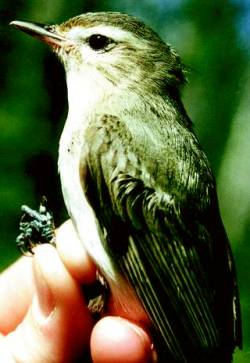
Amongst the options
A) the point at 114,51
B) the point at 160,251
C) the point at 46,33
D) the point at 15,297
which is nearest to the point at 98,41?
the point at 114,51

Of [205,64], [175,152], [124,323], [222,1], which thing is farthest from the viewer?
[222,1]

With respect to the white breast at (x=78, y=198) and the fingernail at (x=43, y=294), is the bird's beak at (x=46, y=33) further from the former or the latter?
the fingernail at (x=43, y=294)

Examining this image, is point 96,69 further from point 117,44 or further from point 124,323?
point 124,323

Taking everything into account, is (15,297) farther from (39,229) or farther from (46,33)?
Result: (46,33)

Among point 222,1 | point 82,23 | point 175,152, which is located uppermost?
point 222,1

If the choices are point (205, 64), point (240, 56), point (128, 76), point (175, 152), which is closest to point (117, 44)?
point (128, 76)
